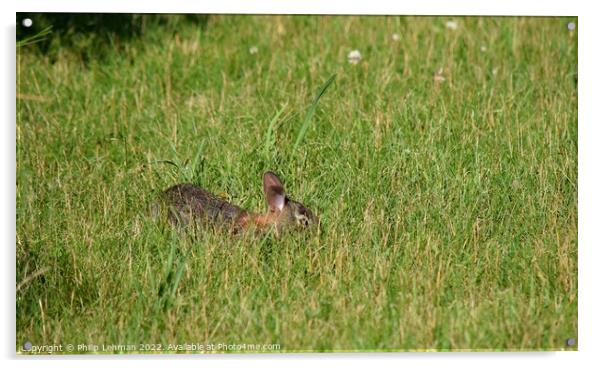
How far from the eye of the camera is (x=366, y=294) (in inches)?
177

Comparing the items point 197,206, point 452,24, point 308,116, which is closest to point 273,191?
point 197,206

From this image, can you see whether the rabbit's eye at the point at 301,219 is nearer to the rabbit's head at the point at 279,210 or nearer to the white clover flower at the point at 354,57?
the rabbit's head at the point at 279,210

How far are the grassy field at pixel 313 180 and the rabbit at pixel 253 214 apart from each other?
0.06 meters

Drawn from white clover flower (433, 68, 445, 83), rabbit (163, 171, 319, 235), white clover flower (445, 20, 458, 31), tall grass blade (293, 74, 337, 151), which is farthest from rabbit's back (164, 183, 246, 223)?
white clover flower (445, 20, 458, 31)

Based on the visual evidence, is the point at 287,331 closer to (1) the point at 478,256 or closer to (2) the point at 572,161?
(1) the point at 478,256

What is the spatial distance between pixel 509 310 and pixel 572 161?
0.83 metres

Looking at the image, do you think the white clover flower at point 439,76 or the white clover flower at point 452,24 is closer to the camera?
the white clover flower at point 439,76

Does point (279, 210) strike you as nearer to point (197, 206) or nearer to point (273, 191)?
point (273, 191)

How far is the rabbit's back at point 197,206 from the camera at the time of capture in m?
4.78

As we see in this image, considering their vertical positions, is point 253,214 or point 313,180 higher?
point 313,180

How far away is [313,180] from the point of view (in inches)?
199

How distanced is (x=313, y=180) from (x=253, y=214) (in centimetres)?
39

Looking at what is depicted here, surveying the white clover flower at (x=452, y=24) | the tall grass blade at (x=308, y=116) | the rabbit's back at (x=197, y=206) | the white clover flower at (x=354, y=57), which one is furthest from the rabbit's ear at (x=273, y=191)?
the white clover flower at (x=452, y=24)
